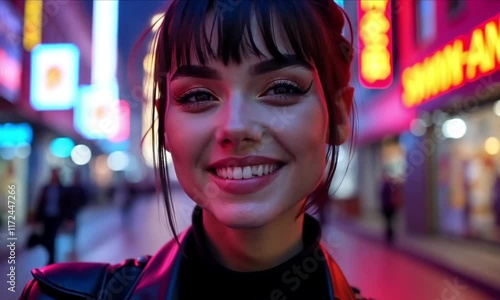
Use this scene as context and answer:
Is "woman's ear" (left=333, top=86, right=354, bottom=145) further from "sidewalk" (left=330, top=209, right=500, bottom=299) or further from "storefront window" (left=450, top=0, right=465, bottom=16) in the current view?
"storefront window" (left=450, top=0, right=465, bottom=16)

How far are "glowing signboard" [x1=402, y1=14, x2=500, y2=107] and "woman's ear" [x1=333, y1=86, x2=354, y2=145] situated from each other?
13.4 feet

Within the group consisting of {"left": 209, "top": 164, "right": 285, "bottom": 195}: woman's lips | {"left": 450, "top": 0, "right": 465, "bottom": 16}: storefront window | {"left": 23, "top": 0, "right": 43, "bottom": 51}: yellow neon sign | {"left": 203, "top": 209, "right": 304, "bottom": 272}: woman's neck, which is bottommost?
{"left": 203, "top": 209, "right": 304, "bottom": 272}: woman's neck

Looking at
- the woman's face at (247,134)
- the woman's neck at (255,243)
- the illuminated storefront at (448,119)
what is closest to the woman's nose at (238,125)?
the woman's face at (247,134)

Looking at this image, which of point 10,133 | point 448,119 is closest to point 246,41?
point 10,133

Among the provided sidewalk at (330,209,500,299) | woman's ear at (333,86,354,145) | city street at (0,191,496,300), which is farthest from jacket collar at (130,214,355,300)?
sidewalk at (330,209,500,299)

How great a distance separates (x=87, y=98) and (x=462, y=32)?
522 centimetres

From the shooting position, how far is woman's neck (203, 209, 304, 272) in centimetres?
85

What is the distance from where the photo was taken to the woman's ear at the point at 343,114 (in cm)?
91

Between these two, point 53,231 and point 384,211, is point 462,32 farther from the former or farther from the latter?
point 53,231

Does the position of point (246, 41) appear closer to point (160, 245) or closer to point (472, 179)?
point (160, 245)

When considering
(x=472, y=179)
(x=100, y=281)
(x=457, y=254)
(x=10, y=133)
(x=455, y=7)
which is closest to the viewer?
(x=100, y=281)

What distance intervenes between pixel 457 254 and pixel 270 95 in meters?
6.45

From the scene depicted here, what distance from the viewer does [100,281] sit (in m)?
0.82

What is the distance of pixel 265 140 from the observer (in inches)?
29.2
